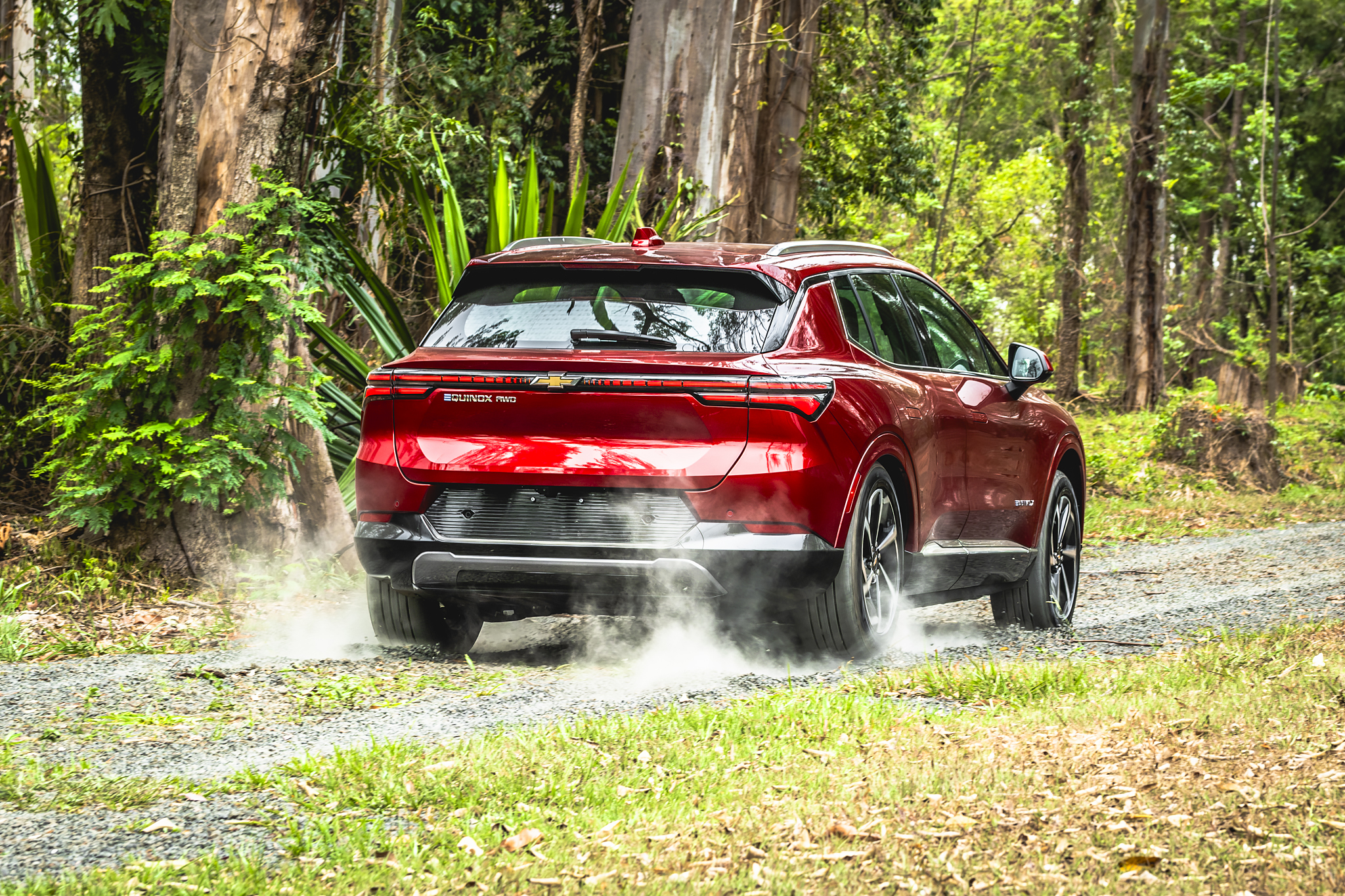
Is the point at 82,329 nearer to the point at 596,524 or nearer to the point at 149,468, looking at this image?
the point at 149,468

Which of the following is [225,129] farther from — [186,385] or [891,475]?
[891,475]

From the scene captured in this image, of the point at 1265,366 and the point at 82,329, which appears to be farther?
the point at 1265,366

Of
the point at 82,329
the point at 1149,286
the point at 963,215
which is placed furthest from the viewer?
the point at 963,215

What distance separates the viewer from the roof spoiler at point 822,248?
5918mm

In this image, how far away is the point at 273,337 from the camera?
741 centimetres

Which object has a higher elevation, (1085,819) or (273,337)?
(273,337)

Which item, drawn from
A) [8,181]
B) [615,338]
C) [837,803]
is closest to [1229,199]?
[8,181]

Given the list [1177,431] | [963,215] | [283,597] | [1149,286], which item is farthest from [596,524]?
[963,215]

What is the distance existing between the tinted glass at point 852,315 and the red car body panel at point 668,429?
0.07 metres

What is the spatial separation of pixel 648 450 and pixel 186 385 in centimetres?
334

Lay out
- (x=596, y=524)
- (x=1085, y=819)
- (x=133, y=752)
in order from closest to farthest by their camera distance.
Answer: (x=1085, y=819)
(x=133, y=752)
(x=596, y=524)

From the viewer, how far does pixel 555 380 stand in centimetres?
531

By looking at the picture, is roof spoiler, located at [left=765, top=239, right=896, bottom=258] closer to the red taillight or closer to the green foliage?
the red taillight

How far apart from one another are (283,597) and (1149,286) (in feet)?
71.9
